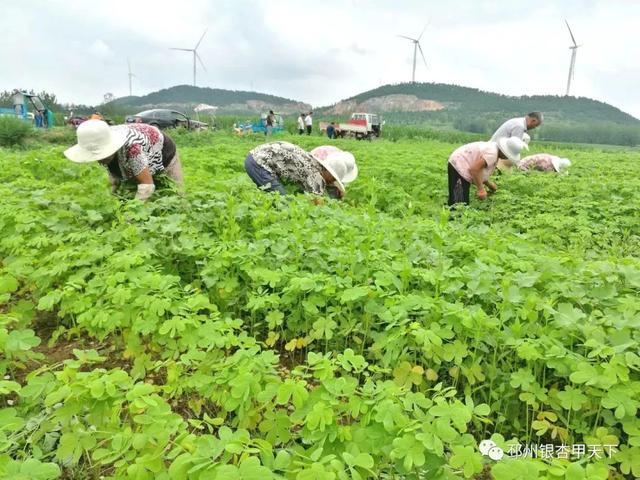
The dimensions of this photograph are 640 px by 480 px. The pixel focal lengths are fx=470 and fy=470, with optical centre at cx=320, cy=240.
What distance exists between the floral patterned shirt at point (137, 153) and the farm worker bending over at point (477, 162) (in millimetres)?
3696

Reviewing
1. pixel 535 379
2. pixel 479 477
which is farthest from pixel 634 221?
pixel 479 477

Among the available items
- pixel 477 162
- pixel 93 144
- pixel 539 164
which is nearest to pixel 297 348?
pixel 93 144

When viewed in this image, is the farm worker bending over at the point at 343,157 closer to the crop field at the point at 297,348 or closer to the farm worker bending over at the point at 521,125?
the crop field at the point at 297,348

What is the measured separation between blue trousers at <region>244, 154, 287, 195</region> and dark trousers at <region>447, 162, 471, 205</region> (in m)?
2.51

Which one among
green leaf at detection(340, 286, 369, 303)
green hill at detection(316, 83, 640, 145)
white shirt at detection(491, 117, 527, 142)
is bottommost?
green leaf at detection(340, 286, 369, 303)

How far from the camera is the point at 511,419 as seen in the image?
230 centimetres

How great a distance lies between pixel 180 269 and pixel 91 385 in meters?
1.80

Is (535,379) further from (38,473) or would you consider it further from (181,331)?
(38,473)

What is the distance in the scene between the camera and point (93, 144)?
12.4 ft

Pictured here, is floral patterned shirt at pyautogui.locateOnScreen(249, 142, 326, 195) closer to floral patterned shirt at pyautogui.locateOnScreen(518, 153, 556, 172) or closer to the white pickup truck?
floral patterned shirt at pyautogui.locateOnScreen(518, 153, 556, 172)

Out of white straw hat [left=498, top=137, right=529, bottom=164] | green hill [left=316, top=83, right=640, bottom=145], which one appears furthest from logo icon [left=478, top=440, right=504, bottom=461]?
green hill [left=316, top=83, right=640, bottom=145]

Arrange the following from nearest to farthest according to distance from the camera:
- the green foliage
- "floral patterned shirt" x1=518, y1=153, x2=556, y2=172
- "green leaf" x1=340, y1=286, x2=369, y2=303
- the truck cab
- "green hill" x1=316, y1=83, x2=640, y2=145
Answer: "green leaf" x1=340, y1=286, x2=369, y2=303 < "floral patterned shirt" x1=518, y1=153, x2=556, y2=172 < the green foliage < the truck cab < "green hill" x1=316, y1=83, x2=640, y2=145

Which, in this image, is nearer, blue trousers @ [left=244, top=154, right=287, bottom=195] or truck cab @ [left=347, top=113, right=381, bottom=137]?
blue trousers @ [left=244, top=154, right=287, bottom=195]

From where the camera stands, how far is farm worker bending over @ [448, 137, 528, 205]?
228 inches
